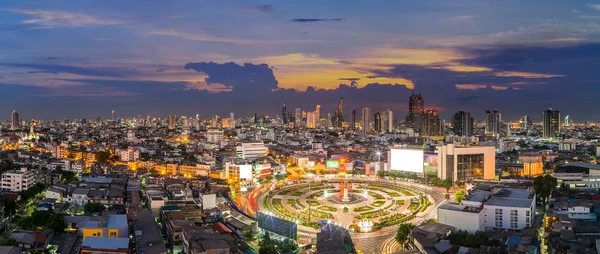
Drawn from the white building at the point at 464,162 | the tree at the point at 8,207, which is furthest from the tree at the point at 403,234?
the tree at the point at 8,207

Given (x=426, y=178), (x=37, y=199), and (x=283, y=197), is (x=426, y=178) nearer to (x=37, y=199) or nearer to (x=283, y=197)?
(x=283, y=197)

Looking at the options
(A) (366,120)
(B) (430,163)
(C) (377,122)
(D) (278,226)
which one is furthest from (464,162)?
(A) (366,120)

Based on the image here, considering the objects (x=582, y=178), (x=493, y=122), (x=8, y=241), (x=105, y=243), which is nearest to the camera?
(x=105, y=243)

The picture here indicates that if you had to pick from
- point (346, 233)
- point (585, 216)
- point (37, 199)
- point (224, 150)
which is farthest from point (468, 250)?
point (224, 150)

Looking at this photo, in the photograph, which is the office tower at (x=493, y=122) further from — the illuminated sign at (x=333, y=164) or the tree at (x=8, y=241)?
the tree at (x=8, y=241)

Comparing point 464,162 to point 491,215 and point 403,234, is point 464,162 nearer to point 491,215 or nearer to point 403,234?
→ point 491,215

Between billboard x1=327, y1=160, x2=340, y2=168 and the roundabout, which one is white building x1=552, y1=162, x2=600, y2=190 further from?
billboard x1=327, y1=160, x2=340, y2=168
